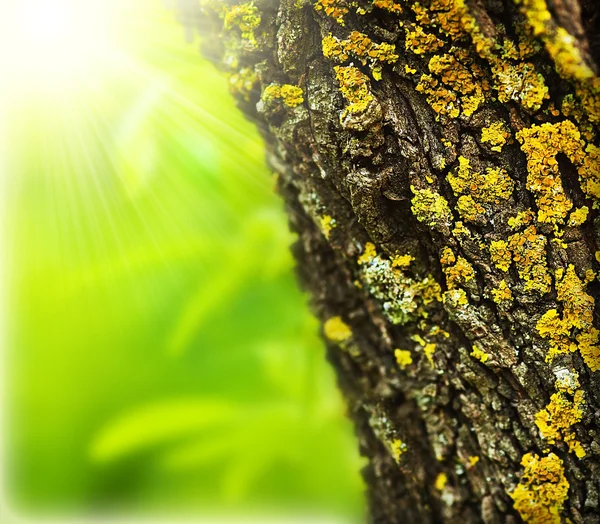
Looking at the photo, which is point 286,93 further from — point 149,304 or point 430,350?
point 149,304

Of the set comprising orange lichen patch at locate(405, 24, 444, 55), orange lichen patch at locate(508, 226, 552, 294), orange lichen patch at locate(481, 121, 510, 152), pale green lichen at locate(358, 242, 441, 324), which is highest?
orange lichen patch at locate(405, 24, 444, 55)

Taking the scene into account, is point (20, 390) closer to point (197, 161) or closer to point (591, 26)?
point (197, 161)

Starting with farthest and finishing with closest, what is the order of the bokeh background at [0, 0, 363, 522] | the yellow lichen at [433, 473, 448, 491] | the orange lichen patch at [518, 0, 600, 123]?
the bokeh background at [0, 0, 363, 522] → the yellow lichen at [433, 473, 448, 491] → the orange lichen patch at [518, 0, 600, 123]

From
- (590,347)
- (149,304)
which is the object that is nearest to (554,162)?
(590,347)

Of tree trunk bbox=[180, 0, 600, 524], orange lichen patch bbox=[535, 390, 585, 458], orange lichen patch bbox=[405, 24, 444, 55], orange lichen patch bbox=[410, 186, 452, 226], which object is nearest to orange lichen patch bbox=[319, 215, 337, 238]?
tree trunk bbox=[180, 0, 600, 524]

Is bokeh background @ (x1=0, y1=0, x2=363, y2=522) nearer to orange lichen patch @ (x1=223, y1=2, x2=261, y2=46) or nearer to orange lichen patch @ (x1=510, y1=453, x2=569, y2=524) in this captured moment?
orange lichen patch @ (x1=223, y1=2, x2=261, y2=46)

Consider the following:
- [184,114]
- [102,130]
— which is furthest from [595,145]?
[102,130]
